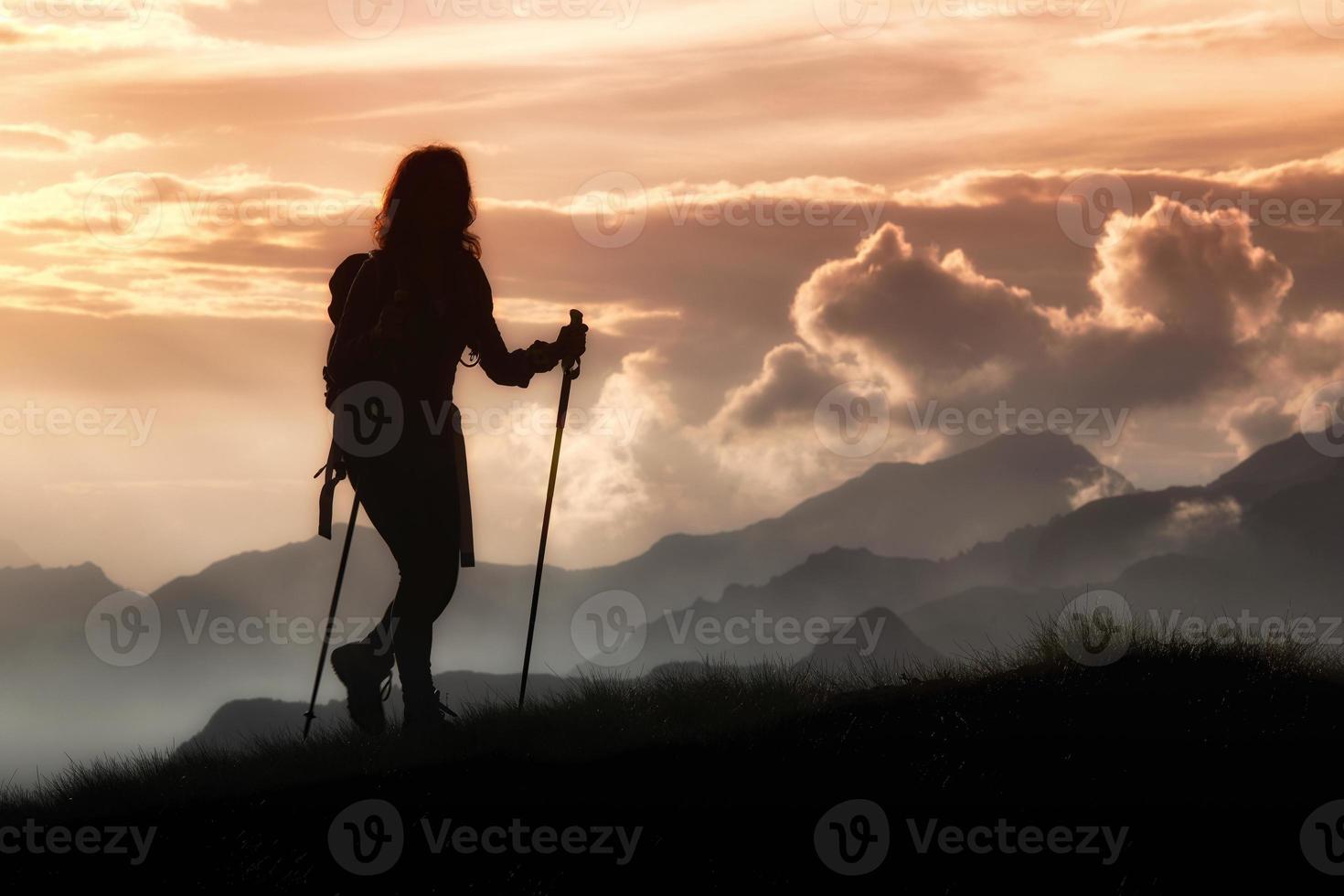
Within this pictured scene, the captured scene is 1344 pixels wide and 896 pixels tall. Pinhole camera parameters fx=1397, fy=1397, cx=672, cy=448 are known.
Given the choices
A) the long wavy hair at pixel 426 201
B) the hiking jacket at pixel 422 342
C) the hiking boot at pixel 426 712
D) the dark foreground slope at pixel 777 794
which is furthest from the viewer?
the long wavy hair at pixel 426 201

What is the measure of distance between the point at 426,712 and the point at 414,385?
209cm

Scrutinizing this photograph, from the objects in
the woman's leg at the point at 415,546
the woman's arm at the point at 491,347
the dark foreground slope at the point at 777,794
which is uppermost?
the woman's arm at the point at 491,347

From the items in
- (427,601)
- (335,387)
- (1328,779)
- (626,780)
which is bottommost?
(1328,779)

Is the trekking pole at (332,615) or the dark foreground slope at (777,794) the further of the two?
the trekking pole at (332,615)

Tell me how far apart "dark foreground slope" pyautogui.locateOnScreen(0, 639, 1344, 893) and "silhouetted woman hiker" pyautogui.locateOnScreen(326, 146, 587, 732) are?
1.82 ft

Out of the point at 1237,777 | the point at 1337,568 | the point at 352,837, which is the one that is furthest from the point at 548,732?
the point at 1337,568

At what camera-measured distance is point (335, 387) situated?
9.10 m

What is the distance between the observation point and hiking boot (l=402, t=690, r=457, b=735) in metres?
8.80

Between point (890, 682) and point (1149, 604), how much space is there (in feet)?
6.93

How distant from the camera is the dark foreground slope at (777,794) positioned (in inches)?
260

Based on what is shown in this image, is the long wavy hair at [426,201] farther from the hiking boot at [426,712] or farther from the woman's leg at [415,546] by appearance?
the hiking boot at [426,712]

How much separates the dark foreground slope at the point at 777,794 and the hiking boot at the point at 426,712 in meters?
0.23

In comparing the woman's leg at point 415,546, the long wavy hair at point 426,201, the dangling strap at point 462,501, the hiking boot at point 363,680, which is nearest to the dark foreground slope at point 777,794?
the hiking boot at point 363,680

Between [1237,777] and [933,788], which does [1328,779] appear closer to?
[1237,777]
